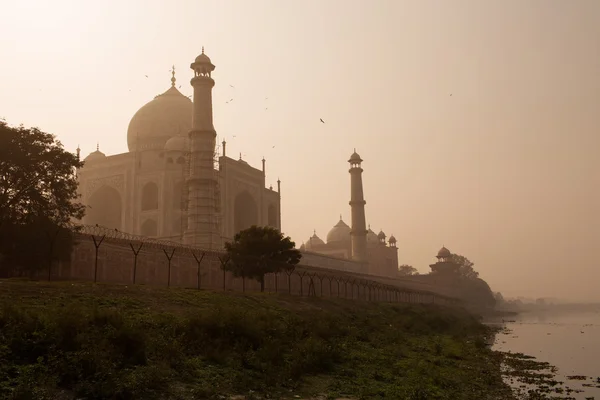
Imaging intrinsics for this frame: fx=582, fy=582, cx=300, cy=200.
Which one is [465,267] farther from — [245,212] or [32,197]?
[32,197]

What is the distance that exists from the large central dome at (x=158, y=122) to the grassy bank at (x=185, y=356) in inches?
1529

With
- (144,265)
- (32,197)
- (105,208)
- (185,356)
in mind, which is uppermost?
(105,208)

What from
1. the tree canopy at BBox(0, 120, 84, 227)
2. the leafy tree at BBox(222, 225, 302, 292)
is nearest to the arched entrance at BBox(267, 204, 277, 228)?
the leafy tree at BBox(222, 225, 302, 292)

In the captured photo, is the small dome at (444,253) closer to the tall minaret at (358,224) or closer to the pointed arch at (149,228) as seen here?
the tall minaret at (358,224)

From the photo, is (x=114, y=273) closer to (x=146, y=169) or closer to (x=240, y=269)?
(x=240, y=269)

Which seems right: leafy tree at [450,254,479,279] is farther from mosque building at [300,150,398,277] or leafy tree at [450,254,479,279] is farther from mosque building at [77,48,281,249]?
mosque building at [77,48,281,249]

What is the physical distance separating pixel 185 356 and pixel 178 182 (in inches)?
1702

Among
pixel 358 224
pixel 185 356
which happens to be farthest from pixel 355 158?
pixel 185 356

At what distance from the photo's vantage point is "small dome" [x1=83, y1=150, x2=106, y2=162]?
61703 mm

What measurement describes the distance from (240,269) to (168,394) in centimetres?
2511

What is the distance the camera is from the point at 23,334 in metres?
12.6

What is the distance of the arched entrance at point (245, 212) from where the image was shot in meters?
62.7

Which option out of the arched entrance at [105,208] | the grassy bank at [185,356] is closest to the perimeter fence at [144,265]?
the grassy bank at [185,356]

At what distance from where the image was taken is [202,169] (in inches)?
1916
